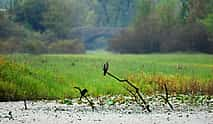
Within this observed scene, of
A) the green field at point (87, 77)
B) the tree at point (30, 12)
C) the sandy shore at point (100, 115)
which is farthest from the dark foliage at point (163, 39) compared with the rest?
the sandy shore at point (100, 115)

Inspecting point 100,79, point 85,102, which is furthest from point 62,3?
point 85,102

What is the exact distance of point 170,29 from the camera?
99.8ft

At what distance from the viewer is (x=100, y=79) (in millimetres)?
20109

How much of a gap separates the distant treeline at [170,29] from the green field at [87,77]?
518cm

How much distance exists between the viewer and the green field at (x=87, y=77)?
18484 mm

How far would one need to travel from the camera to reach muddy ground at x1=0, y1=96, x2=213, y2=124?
41.3 ft

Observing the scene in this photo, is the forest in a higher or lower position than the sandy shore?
higher

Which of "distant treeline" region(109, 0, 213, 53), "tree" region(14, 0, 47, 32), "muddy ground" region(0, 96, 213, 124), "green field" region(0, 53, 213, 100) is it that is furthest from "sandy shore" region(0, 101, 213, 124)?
"tree" region(14, 0, 47, 32)

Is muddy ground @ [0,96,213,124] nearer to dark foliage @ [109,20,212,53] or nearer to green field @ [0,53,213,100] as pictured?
green field @ [0,53,213,100]

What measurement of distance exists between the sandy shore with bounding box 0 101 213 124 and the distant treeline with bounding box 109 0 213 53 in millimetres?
13696

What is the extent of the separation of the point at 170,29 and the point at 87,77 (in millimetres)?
10662

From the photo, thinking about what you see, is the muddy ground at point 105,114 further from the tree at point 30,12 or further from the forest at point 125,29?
the tree at point 30,12

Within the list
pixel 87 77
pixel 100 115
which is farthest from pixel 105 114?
pixel 87 77

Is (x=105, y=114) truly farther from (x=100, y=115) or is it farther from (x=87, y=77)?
(x=87, y=77)
